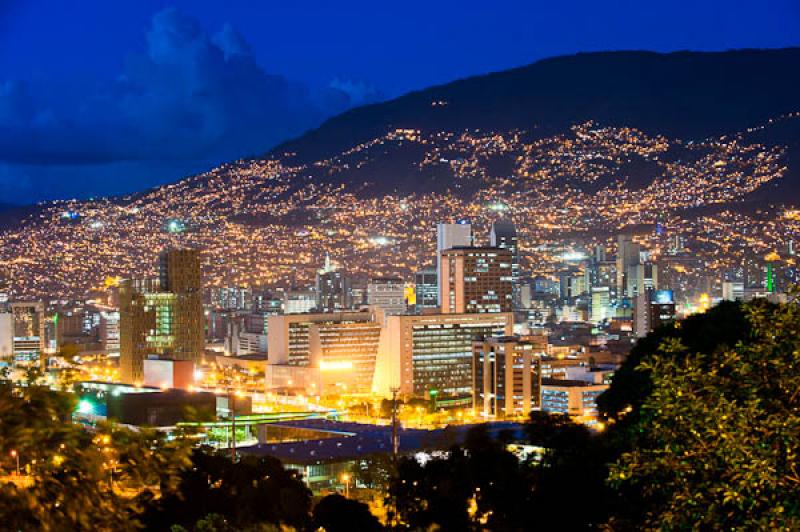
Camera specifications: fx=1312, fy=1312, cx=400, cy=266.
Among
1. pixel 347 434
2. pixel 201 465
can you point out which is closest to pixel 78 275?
pixel 347 434

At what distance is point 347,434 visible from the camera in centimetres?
2906

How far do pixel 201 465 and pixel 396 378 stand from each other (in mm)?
33293

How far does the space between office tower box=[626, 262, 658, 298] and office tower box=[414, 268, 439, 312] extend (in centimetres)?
1109

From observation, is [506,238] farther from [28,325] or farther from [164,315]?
[164,315]

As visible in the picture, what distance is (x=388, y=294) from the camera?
221ft

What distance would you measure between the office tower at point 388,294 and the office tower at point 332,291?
2.26 metres

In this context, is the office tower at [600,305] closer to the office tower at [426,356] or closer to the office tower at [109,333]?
the office tower at [426,356]

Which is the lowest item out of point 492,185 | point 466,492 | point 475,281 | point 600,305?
point 466,492

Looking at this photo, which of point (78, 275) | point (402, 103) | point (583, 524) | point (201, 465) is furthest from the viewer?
point (402, 103)

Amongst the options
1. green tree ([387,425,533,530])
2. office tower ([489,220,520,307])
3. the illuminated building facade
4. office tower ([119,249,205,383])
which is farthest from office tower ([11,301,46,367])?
green tree ([387,425,533,530])

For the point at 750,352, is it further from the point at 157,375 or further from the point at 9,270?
the point at 9,270

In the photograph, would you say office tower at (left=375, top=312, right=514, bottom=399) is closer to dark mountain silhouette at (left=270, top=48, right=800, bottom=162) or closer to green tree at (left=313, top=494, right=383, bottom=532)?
green tree at (left=313, top=494, right=383, bottom=532)

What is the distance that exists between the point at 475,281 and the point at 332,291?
40.7 feet

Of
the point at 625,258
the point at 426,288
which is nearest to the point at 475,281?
the point at 426,288
